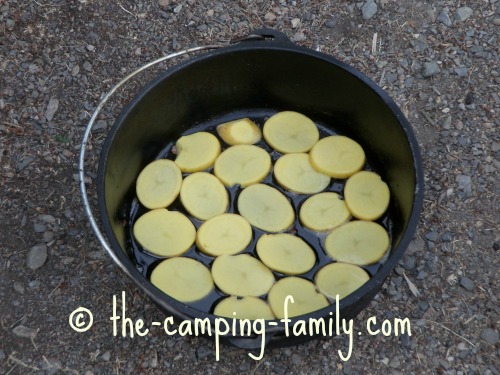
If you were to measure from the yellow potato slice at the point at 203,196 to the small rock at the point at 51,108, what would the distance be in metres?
0.73

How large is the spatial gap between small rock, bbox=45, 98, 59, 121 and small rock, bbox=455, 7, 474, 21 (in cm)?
182

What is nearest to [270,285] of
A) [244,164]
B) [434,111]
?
[244,164]

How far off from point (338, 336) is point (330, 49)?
128cm

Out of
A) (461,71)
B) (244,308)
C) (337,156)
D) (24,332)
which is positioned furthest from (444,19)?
(24,332)

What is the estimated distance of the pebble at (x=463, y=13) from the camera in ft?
9.13

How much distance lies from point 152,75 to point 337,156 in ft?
2.96

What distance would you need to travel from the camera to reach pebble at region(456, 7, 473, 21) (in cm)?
278

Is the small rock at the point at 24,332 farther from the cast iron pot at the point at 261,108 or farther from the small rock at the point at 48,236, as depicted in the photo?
the cast iron pot at the point at 261,108

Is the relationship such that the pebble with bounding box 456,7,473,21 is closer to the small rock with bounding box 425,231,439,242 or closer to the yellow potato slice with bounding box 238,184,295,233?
the small rock with bounding box 425,231,439,242

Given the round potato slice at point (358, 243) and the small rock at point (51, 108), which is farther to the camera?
the small rock at point (51, 108)

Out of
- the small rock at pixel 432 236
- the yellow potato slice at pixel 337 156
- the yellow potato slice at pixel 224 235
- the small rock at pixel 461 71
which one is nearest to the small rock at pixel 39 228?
the yellow potato slice at pixel 224 235

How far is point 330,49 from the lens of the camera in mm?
2719
